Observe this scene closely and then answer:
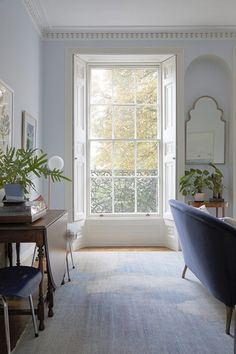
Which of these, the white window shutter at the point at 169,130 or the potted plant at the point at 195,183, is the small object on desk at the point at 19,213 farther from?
the white window shutter at the point at 169,130

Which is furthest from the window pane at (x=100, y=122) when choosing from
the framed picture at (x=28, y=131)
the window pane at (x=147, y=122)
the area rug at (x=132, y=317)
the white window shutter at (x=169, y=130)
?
the area rug at (x=132, y=317)

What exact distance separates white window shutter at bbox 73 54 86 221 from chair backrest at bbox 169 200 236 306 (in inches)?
96.5

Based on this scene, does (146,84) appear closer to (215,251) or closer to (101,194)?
(101,194)

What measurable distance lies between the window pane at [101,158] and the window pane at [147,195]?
1.76ft

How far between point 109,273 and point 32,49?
9.36 ft

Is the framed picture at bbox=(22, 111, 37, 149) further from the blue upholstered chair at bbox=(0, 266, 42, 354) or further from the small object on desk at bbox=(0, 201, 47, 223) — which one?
the blue upholstered chair at bbox=(0, 266, 42, 354)

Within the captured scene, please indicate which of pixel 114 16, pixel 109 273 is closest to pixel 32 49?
pixel 114 16

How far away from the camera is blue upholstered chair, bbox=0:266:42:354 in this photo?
6.10 feet

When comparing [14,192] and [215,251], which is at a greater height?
[14,192]

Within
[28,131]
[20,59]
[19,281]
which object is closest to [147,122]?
[28,131]

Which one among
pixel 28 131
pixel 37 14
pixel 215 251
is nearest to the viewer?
pixel 215 251

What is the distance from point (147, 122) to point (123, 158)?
2.21 ft

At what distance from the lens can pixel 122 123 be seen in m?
5.27

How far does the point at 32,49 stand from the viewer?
4.24 m
